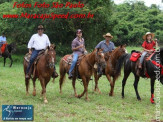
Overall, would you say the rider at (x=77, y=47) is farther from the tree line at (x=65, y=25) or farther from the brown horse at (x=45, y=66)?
the tree line at (x=65, y=25)

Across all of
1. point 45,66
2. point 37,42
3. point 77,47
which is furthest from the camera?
point 77,47

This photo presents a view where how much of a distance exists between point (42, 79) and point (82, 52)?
202cm

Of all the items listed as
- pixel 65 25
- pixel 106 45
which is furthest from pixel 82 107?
pixel 65 25

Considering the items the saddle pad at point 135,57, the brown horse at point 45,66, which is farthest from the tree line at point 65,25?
the brown horse at point 45,66

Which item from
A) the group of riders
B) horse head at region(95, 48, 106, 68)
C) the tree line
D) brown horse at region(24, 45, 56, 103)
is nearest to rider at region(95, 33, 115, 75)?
the group of riders

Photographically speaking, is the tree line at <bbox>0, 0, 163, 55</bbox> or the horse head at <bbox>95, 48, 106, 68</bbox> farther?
the tree line at <bbox>0, 0, 163, 55</bbox>

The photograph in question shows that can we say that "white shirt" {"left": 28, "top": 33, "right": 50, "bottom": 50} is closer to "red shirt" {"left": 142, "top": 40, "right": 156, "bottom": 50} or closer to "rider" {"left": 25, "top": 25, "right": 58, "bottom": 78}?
"rider" {"left": 25, "top": 25, "right": 58, "bottom": 78}

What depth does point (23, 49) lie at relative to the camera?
29.3m

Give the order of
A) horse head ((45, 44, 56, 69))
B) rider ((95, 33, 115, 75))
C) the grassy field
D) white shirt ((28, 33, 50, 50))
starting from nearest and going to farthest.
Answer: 1. the grassy field
2. horse head ((45, 44, 56, 69))
3. white shirt ((28, 33, 50, 50))
4. rider ((95, 33, 115, 75))

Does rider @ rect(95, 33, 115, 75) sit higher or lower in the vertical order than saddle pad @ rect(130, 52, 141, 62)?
higher
